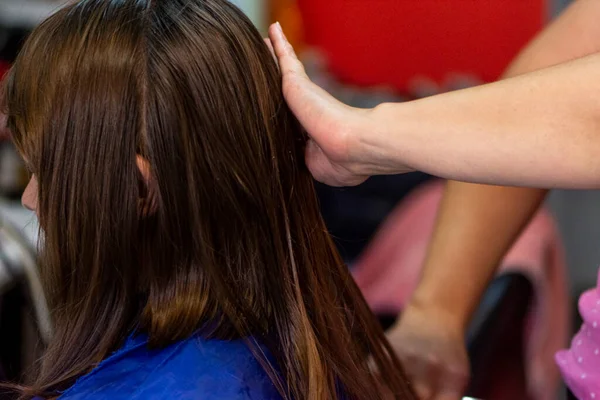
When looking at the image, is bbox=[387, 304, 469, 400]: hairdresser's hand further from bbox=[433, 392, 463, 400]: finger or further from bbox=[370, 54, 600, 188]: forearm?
bbox=[370, 54, 600, 188]: forearm

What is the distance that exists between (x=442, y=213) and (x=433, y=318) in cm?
15

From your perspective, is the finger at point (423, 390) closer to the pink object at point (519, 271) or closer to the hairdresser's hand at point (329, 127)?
the hairdresser's hand at point (329, 127)

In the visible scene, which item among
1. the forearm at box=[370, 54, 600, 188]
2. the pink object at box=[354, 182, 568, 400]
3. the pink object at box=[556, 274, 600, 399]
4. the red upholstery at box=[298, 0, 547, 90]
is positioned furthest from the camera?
the red upholstery at box=[298, 0, 547, 90]

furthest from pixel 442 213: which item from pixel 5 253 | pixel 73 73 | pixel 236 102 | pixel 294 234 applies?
pixel 5 253

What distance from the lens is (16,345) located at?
49.9 inches

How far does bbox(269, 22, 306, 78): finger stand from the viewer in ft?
2.59

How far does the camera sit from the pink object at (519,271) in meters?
1.65

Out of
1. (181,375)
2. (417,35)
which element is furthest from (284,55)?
(417,35)

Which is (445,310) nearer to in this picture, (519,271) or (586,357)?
(586,357)

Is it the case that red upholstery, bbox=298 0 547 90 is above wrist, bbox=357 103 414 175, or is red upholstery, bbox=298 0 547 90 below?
below

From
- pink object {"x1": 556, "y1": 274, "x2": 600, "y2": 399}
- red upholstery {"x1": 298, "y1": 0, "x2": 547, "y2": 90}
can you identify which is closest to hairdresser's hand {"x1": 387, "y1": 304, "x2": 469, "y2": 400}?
pink object {"x1": 556, "y1": 274, "x2": 600, "y2": 399}

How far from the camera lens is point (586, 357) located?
86 centimetres

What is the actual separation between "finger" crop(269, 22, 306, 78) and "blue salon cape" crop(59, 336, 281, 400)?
30 cm

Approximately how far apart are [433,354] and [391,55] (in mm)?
1745
